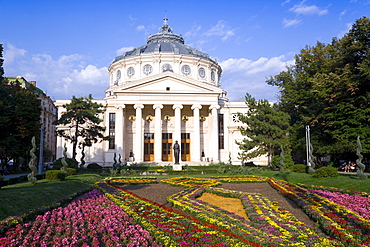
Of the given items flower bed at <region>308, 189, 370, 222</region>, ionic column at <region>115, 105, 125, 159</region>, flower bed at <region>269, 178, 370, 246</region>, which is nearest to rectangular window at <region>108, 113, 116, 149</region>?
ionic column at <region>115, 105, 125, 159</region>

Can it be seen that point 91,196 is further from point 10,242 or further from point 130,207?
point 10,242

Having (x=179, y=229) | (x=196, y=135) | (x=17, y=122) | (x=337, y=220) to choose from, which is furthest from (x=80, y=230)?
(x=196, y=135)

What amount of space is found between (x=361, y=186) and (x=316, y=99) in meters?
19.7

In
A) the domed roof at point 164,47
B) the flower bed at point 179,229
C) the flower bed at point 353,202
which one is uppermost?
Result: the domed roof at point 164,47

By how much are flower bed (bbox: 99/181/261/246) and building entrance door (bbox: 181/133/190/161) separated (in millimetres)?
37421

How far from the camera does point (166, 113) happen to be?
5125 centimetres

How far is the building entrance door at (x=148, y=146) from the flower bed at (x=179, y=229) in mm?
37420

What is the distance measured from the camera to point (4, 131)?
3359 cm

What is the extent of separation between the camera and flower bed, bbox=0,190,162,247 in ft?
26.2

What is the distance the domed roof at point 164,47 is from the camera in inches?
2357

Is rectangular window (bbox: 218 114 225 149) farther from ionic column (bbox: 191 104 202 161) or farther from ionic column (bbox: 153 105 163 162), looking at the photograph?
ionic column (bbox: 153 105 163 162)

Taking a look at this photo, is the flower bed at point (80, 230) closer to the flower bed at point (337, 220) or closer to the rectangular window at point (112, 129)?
the flower bed at point (337, 220)

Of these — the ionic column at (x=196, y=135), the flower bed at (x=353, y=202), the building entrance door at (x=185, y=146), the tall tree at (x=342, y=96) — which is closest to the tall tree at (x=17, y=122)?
the ionic column at (x=196, y=135)

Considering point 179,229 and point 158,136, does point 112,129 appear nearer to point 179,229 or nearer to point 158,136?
point 158,136
